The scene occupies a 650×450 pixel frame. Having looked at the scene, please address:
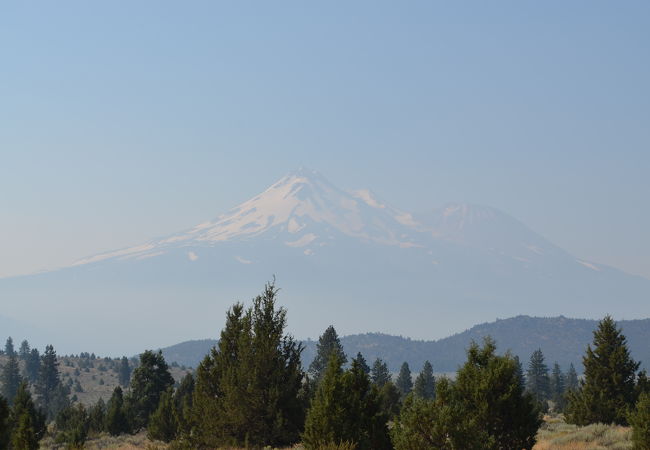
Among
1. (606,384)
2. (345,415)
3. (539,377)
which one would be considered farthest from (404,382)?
(345,415)

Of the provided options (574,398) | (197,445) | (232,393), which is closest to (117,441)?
(197,445)

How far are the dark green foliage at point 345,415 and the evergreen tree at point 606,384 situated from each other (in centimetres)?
2363

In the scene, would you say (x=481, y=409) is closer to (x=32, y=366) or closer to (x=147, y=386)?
(x=147, y=386)

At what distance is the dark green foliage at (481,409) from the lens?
2319cm

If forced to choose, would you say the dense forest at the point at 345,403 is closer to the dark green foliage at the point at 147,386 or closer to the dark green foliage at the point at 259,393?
the dark green foliage at the point at 259,393

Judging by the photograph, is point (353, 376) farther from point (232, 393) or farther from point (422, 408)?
point (232, 393)

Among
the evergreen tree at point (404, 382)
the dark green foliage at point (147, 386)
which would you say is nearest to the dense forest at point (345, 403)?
the dark green foliage at point (147, 386)

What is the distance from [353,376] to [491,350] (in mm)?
4877

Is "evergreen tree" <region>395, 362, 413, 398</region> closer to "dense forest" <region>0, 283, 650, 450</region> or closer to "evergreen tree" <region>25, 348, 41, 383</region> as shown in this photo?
"evergreen tree" <region>25, 348, 41, 383</region>

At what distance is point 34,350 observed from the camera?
164 m

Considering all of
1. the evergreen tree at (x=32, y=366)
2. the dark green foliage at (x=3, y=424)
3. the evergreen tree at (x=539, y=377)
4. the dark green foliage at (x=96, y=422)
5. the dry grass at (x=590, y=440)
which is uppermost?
the evergreen tree at (x=32, y=366)

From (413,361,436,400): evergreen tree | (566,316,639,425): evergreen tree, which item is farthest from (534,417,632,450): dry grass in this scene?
(413,361,436,400): evergreen tree

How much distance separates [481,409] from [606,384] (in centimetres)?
2359

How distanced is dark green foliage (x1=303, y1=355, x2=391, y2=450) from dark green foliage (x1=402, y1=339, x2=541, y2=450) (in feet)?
3.07
